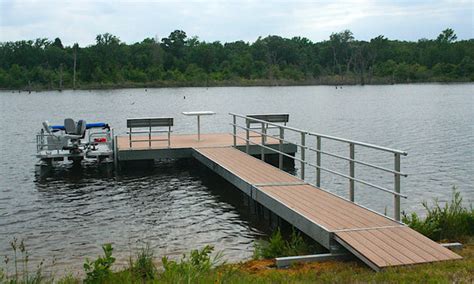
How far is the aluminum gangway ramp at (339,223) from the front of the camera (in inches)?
282

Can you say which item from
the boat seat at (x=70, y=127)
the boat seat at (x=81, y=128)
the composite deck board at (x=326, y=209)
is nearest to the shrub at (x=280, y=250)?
the composite deck board at (x=326, y=209)

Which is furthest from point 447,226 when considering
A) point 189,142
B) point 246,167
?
point 189,142

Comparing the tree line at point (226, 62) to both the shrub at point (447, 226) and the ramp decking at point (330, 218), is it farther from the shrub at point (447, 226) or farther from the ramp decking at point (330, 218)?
the shrub at point (447, 226)

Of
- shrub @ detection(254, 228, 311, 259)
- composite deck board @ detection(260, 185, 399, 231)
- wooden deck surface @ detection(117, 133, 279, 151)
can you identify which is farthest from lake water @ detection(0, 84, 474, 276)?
shrub @ detection(254, 228, 311, 259)

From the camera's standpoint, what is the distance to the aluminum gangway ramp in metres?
7.17

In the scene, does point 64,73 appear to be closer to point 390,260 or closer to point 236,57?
point 236,57

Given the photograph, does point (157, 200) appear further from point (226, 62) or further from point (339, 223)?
point (226, 62)

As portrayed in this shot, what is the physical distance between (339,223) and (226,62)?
94006mm

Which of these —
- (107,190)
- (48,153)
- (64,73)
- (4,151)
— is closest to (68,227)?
(107,190)

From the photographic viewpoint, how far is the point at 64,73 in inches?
3863

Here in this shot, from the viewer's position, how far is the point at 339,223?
8.57m

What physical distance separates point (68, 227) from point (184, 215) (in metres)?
2.20

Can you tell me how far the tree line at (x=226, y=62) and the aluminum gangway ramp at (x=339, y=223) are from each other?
275 feet

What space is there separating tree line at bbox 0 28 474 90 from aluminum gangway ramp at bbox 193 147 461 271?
83726 mm
